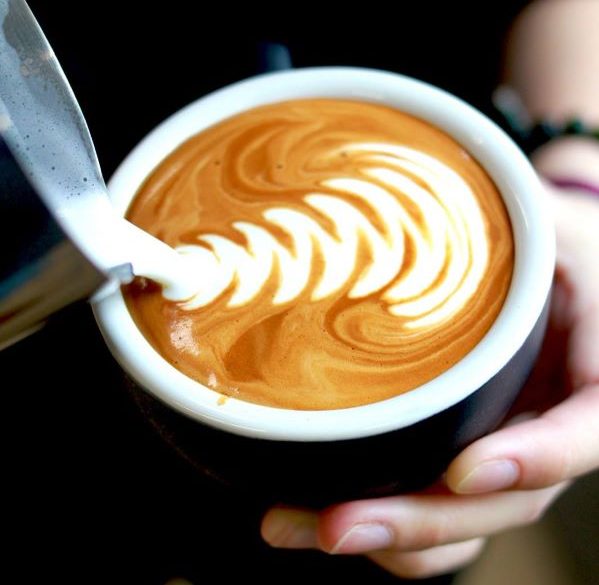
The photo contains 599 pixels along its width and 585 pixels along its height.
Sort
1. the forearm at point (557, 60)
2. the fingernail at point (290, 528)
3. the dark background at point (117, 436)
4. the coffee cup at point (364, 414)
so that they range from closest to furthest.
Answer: the coffee cup at point (364, 414), the fingernail at point (290, 528), the dark background at point (117, 436), the forearm at point (557, 60)

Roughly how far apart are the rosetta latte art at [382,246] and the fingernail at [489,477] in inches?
4.5

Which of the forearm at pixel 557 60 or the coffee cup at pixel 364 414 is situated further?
the forearm at pixel 557 60

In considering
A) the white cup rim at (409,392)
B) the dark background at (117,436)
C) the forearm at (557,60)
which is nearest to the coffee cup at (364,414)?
the white cup rim at (409,392)

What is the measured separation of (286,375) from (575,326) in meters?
0.32

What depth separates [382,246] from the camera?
60 centimetres

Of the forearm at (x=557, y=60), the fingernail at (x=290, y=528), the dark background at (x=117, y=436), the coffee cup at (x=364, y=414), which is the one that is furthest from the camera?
the forearm at (x=557, y=60)

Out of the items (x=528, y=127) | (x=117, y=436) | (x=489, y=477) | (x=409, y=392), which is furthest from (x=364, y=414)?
(x=528, y=127)

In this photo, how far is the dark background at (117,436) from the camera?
2.60 feet

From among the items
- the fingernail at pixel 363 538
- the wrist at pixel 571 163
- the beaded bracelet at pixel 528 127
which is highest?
the beaded bracelet at pixel 528 127

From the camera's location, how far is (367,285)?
1.89 ft

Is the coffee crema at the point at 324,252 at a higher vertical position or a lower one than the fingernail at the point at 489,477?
higher

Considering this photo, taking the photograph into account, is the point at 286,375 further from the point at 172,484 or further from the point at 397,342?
the point at 172,484

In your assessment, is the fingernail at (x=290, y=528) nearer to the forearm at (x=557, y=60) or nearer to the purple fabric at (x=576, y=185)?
the purple fabric at (x=576, y=185)

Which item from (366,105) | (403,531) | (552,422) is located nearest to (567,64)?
(366,105)
